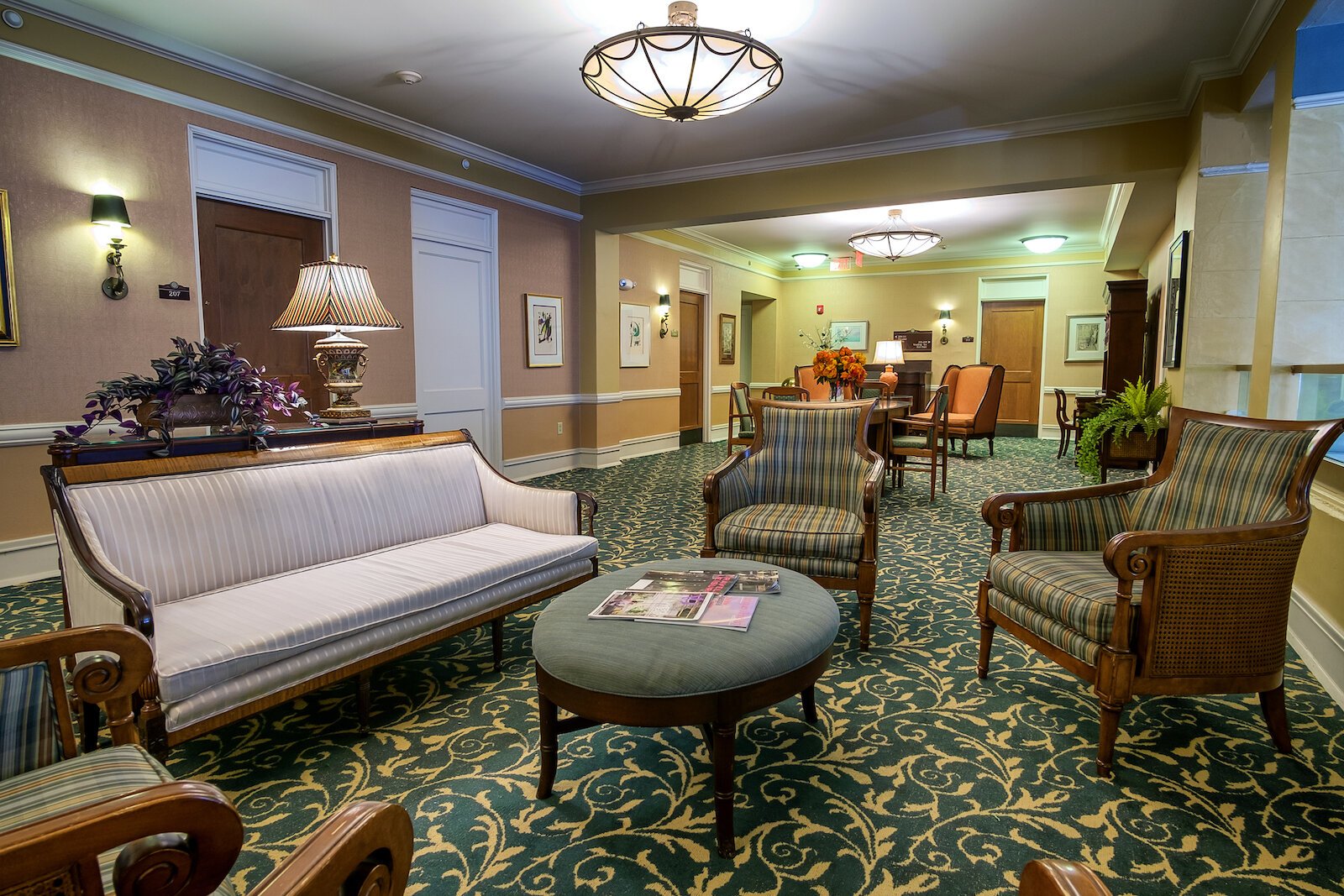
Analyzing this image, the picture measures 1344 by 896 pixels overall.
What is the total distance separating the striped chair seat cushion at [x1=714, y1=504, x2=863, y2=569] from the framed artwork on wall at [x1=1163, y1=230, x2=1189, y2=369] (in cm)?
329

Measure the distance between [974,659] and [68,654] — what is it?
9.35 feet

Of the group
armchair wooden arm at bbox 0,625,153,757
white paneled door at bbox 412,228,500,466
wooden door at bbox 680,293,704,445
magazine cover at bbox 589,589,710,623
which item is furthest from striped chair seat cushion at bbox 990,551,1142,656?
wooden door at bbox 680,293,704,445

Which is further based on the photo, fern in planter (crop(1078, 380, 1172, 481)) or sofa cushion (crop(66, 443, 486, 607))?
fern in planter (crop(1078, 380, 1172, 481))

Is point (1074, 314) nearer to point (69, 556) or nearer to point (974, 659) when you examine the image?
point (974, 659)

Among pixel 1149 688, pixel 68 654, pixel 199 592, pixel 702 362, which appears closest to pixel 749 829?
pixel 1149 688

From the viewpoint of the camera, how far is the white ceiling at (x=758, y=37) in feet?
12.4

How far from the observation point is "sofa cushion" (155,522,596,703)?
1838 mm

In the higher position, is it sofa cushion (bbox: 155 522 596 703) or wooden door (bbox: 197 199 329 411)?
wooden door (bbox: 197 199 329 411)

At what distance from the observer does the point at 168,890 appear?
776mm

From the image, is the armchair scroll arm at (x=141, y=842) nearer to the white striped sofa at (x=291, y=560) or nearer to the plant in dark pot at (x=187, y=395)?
the white striped sofa at (x=291, y=560)

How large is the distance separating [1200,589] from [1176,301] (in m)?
3.85

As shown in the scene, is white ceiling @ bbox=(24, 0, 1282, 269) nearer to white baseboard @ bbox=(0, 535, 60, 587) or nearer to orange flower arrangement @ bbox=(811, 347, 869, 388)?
orange flower arrangement @ bbox=(811, 347, 869, 388)

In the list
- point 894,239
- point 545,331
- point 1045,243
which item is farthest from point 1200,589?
point 1045,243

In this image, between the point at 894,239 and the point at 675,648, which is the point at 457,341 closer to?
the point at 675,648
